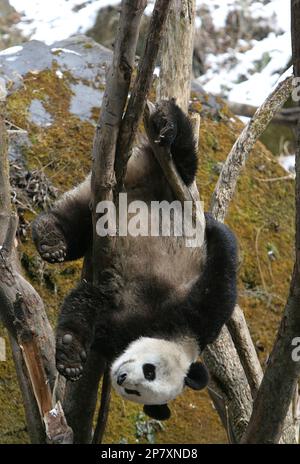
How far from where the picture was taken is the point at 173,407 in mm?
5504

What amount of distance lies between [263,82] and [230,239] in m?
5.75

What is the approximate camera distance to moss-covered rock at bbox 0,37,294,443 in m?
5.40

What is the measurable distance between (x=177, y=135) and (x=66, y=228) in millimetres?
774

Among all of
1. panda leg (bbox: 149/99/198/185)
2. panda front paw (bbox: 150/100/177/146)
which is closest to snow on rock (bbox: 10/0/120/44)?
panda leg (bbox: 149/99/198/185)

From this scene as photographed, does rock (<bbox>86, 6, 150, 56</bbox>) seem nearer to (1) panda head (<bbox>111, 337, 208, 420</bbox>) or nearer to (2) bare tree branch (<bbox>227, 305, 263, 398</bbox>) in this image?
(2) bare tree branch (<bbox>227, 305, 263, 398</bbox>)

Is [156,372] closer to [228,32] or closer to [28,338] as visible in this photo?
[28,338]

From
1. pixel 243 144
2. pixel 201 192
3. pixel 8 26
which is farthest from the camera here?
pixel 8 26

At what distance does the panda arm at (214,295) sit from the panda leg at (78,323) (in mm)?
502

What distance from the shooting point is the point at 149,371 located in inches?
151

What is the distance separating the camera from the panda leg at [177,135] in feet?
13.2

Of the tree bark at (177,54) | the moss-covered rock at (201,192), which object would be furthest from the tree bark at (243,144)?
the moss-covered rock at (201,192)

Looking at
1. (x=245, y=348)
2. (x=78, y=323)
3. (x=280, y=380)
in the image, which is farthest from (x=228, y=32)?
(x=280, y=380)
